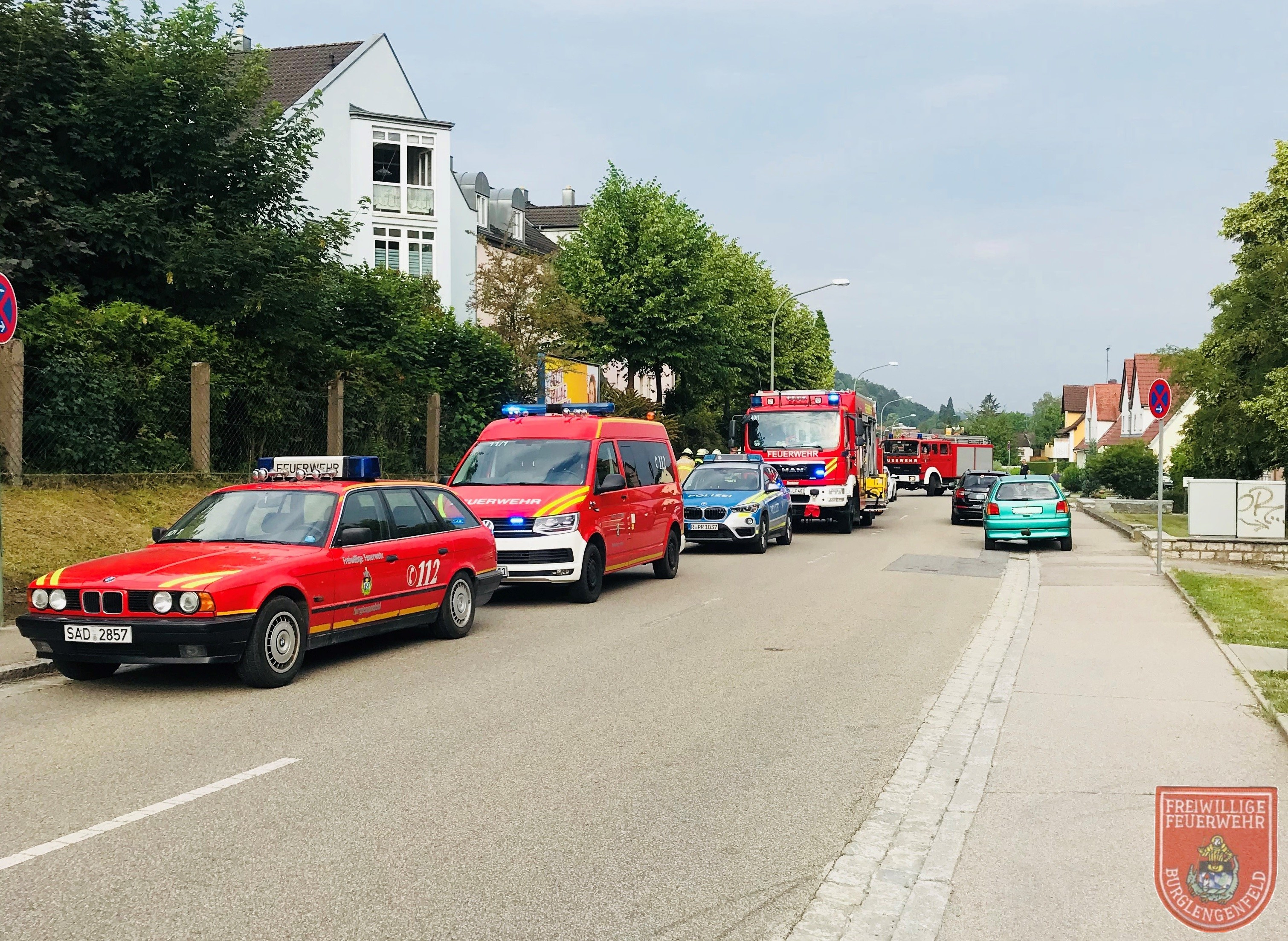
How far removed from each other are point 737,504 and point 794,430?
22.2 ft

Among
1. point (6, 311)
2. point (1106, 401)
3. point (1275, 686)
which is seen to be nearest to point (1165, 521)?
point (1275, 686)

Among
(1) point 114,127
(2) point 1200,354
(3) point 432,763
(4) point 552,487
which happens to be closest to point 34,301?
(1) point 114,127

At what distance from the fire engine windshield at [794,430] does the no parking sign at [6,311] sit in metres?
20.7

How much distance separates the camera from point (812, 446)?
29.1 metres

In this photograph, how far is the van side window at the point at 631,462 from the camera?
16281mm

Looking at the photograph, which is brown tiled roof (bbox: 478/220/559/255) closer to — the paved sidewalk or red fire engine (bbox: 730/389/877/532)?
red fire engine (bbox: 730/389/877/532)

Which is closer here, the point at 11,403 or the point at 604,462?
the point at 11,403

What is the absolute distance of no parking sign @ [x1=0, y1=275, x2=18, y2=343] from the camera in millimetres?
10352

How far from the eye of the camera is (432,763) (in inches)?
263

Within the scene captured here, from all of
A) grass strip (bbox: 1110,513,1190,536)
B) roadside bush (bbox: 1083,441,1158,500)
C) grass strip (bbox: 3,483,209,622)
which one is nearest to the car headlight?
grass strip (bbox: 3,483,209,622)

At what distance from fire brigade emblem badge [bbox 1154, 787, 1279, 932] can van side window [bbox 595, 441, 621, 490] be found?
9.57 metres

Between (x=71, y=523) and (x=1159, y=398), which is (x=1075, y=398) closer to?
(x=1159, y=398)

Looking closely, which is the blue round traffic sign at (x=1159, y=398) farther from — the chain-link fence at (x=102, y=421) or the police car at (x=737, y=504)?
the chain-link fence at (x=102, y=421)

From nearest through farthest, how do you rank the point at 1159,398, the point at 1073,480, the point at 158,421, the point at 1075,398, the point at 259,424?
the point at 158,421 → the point at 259,424 → the point at 1159,398 → the point at 1073,480 → the point at 1075,398
